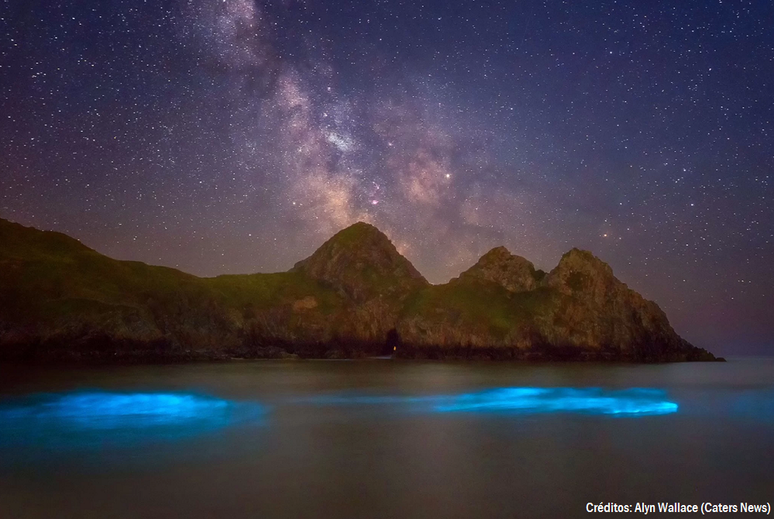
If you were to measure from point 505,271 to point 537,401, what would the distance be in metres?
107

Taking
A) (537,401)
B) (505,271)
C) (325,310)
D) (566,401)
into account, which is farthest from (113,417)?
(505,271)

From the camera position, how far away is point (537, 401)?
3588cm

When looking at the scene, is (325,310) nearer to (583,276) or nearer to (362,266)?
(362,266)

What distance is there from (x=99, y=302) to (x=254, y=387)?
54033mm

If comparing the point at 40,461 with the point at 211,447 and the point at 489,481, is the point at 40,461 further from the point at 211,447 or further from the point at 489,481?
the point at 489,481

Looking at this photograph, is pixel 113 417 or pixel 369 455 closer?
pixel 369 455

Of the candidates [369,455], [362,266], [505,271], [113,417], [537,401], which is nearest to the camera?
[369,455]

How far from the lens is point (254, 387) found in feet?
148

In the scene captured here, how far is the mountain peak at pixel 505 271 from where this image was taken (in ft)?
449

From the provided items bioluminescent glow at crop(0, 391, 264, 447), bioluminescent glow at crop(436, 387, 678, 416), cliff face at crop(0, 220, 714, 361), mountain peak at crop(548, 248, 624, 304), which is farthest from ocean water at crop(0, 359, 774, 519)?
mountain peak at crop(548, 248, 624, 304)

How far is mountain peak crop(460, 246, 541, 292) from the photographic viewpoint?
136875mm

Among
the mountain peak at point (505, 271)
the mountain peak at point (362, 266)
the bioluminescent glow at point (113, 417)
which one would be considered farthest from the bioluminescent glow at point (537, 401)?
the mountain peak at point (362, 266)

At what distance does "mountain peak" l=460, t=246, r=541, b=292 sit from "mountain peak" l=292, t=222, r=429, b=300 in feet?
52.1

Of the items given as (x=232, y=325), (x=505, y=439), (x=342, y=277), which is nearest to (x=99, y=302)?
(x=232, y=325)
